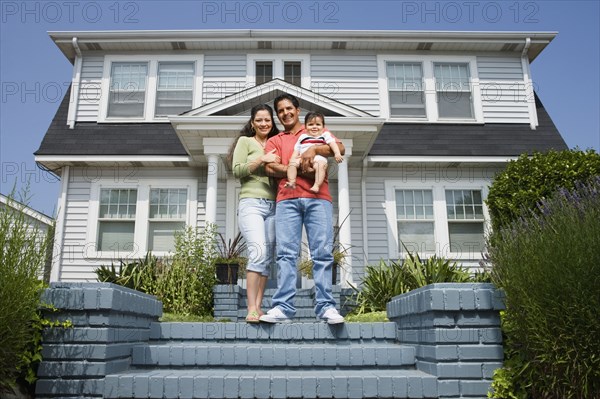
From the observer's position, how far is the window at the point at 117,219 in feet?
33.9

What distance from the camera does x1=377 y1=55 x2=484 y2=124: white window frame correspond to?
11438 mm

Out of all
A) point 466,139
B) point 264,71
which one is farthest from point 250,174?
point 264,71

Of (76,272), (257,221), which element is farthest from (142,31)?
(257,221)

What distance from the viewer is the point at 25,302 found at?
2674 mm

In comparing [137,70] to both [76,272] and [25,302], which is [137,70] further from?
[25,302]

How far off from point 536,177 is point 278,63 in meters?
6.19

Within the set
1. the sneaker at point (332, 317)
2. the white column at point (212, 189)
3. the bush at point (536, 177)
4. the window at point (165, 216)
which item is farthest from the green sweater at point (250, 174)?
the window at point (165, 216)

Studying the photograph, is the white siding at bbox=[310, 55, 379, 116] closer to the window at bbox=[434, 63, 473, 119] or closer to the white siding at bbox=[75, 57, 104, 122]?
the window at bbox=[434, 63, 473, 119]

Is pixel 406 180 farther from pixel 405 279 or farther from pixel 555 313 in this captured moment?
pixel 555 313

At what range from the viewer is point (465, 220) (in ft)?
34.9

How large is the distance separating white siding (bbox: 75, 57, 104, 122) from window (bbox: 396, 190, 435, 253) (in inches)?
281

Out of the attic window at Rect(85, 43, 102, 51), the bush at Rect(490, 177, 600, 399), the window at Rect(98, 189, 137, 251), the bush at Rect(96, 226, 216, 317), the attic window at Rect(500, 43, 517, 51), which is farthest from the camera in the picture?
the attic window at Rect(500, 43, 517, 51)

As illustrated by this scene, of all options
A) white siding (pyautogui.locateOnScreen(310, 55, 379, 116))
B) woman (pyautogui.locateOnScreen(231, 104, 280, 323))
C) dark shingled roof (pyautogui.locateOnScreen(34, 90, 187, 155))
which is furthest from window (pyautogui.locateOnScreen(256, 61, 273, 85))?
woman (pyautogui.locateOnScreen(231, 104, 280, 323))

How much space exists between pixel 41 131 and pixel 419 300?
10.1m
